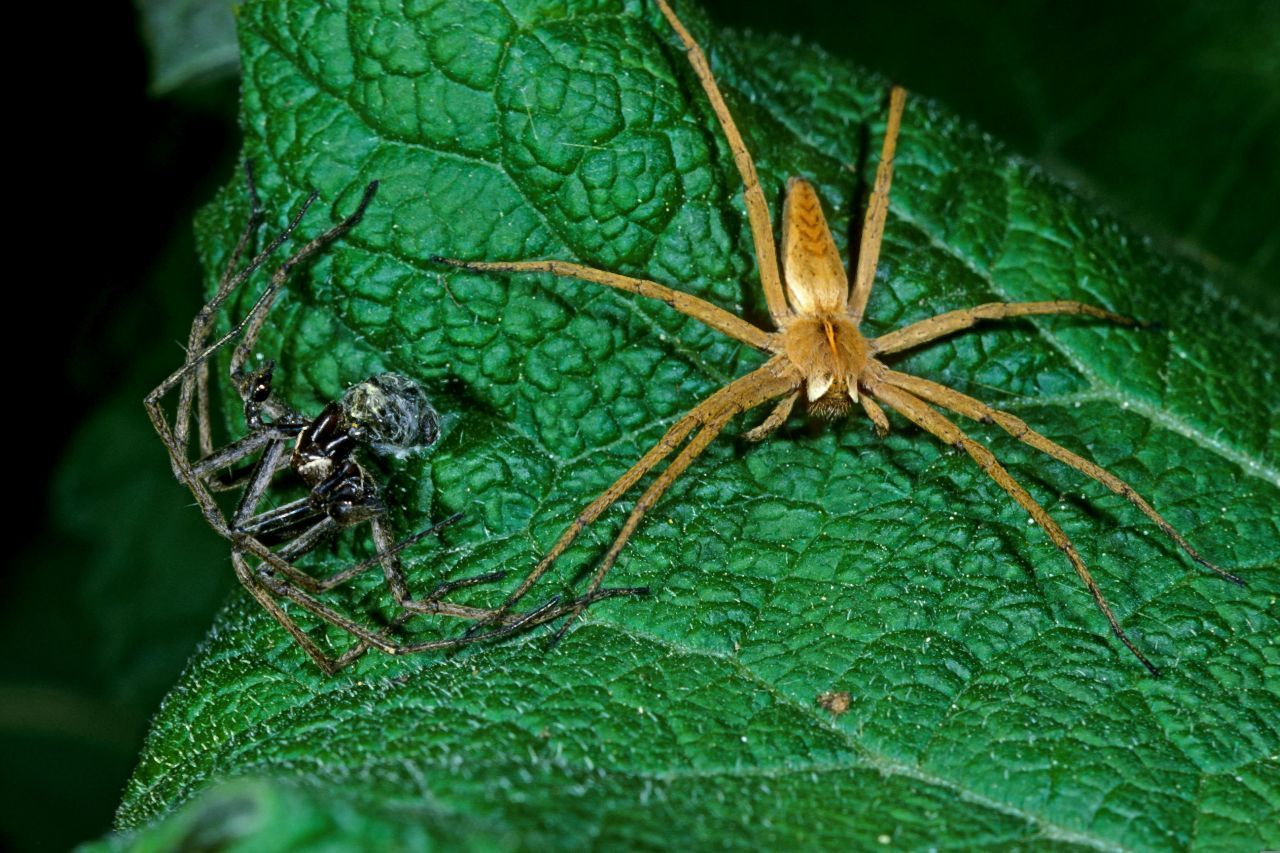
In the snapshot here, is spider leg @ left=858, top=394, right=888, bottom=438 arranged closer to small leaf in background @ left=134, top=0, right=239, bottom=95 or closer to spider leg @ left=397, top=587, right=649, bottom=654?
spider leg @ left=397, top=587, right=649, bottom=654

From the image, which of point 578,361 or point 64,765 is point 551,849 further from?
point 64,765

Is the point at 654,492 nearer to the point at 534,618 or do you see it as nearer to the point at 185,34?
the point at 534,618

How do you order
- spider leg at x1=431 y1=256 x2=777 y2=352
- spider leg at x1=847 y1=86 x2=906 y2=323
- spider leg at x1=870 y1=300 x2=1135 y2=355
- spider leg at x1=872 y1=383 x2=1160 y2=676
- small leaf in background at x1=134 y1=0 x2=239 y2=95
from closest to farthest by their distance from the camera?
spider leg at x1=872 y1=383 x2=1160 y2=676, spider leg at x1=431 y1=256 x2=777 y2=352, spider leg at x1=870 y1=300 x2=1135 y2=355, spider leg at x1=847 y1=86 x2=906 y2=323, small leaf in background at x1=134 y1=0 x2=239 y2=95

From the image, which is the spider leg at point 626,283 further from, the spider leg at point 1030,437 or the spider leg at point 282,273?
the spider leg at point 1030,437

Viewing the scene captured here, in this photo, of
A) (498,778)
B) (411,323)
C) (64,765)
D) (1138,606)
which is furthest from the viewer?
(64,765)

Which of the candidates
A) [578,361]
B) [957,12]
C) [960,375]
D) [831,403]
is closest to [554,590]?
[578,361]

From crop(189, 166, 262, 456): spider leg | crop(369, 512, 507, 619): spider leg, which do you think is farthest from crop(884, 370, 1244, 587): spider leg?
crop(189, 166, 262, 456): spider leg
